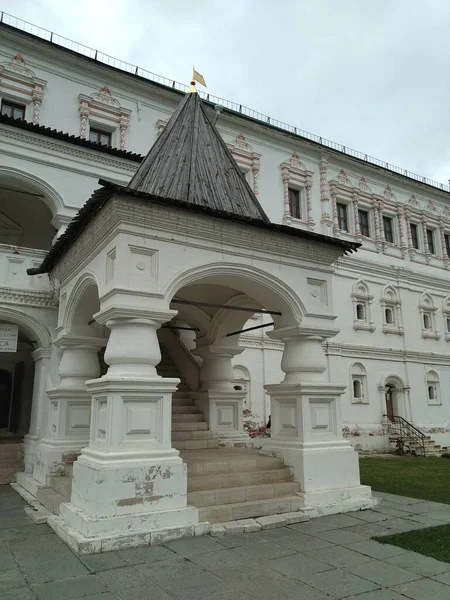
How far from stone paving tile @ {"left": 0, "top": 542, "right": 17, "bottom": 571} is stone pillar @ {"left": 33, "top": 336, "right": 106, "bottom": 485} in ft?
9.34

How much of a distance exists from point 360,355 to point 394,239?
6219mm

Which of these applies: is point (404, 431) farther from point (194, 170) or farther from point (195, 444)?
point (194, 170)

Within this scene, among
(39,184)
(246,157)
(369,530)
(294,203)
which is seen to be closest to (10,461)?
(39,184)

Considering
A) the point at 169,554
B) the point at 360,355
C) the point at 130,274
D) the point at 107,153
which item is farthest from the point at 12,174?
the point at 360,355

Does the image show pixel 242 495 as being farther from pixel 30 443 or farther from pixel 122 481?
pixel 30 443

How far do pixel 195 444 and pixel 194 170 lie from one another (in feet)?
15.7

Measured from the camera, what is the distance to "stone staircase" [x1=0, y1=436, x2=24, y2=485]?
1004 cm

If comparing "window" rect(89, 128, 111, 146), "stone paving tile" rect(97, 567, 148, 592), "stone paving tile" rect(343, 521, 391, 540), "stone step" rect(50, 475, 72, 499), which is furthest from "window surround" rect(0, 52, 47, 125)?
"stone paving tile" rect(343, 521, 391, 540)

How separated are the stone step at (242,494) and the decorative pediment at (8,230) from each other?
10227mm

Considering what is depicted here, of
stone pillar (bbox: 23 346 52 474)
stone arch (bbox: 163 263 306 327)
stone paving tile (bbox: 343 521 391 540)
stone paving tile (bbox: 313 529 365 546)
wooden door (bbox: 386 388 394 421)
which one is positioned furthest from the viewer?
wooden door (bbox: 386 388 394 421)

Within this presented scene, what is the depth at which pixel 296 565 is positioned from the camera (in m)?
4.68

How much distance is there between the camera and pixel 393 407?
20.2 m

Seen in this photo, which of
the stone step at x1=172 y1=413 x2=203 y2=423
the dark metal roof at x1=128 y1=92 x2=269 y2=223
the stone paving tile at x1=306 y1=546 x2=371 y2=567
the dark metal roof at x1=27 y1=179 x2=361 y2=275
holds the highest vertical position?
the dark metal roof at x1=128 y1=92 x2=269 y2=223

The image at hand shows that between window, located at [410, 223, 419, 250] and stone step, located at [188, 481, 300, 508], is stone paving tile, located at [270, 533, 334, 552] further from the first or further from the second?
window, located at [410, 223, 419, 250]
